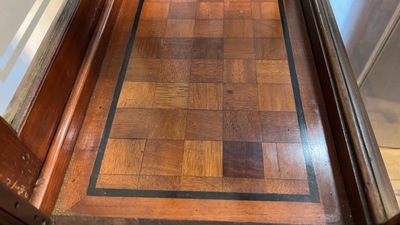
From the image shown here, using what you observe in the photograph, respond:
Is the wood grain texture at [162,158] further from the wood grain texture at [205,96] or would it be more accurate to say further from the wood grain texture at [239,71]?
the wood grain texture at [239,71]

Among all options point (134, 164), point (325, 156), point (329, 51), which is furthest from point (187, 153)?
point (329, 51)

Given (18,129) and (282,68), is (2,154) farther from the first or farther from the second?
(282,68)

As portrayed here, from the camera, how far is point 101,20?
119 cm

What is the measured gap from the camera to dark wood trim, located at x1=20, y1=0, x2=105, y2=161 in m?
0.81

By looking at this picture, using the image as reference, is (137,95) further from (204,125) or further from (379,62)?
(379,62)

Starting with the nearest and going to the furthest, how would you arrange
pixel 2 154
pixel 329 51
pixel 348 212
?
1. pixel 2 154
2. pixel 348 212
3. pixel 329 51

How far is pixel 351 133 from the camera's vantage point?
0.85 metres

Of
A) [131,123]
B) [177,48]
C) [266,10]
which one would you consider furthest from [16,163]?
[266,10]

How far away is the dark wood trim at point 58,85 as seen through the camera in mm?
812

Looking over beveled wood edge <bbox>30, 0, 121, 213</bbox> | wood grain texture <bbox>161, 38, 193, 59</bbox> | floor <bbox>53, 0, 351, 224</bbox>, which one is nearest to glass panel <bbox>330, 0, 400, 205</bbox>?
floor <bbox>53, 0, 351, 224</bbox>

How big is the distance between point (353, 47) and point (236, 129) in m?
0.44

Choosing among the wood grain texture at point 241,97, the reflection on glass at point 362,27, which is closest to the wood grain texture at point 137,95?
the wood grain texture at point 241,97

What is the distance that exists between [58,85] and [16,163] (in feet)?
0.83

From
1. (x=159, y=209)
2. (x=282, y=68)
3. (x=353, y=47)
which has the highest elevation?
(x=353, y=47)
